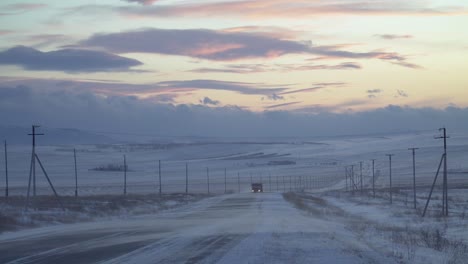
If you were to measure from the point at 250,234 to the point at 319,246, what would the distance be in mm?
5106

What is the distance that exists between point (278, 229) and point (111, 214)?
21023mm

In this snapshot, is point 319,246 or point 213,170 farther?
point 213,170

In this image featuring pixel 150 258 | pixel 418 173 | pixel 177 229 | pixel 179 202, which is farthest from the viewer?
pixel 418 173

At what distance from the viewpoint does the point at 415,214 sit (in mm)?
48469

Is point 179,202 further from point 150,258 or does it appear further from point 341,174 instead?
point 341,174

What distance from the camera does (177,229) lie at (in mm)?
31000

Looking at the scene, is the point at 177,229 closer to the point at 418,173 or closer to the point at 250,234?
the point at 250,234

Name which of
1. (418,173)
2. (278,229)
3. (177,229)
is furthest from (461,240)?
(418,173)

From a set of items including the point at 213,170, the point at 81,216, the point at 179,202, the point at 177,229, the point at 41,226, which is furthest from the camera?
the point at 213,170

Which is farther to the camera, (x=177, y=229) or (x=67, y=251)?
(x=177, y=229)

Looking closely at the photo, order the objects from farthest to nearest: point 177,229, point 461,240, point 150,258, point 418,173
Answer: point 418,173 < point 177,229 < point 461,240 < point 150,258

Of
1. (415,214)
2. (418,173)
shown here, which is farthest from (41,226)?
(418,173)

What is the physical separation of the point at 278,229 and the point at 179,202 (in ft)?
139

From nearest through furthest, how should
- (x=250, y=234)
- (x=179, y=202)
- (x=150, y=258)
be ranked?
(x=150, y=258), (x=250, y=234), (x=179, y=202)
